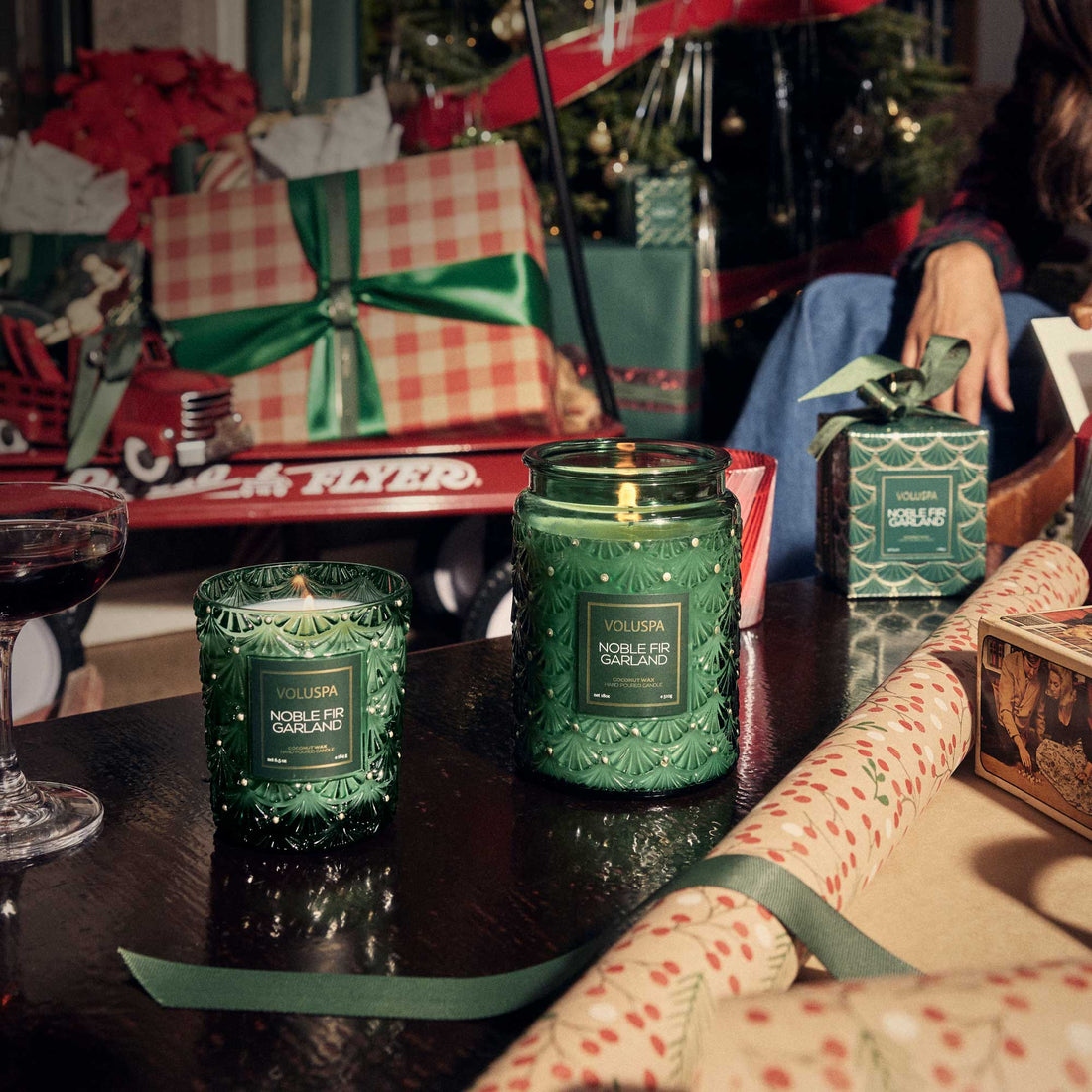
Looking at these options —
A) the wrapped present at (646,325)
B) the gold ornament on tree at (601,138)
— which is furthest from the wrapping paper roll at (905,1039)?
the gold ornament on tree at (601,138)

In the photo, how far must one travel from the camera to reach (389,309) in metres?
1.44

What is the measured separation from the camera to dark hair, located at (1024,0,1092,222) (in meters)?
1.30

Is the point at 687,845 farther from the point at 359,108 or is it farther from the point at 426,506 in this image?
the point at 359,108

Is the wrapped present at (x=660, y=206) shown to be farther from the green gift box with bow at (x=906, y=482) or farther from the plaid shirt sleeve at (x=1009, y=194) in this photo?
the green gift box with bow at (x=906, y=482)

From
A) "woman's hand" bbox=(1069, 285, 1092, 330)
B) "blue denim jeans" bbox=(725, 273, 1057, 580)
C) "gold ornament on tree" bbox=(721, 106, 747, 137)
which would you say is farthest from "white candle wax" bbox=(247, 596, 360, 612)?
"gold ornament on tree" bbox=(721, 106, 747, 137)

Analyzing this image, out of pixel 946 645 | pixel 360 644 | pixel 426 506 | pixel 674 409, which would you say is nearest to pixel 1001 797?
pixel 946 645

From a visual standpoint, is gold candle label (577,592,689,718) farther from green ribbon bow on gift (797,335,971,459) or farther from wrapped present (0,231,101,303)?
wrapped present (0,231,101,303)

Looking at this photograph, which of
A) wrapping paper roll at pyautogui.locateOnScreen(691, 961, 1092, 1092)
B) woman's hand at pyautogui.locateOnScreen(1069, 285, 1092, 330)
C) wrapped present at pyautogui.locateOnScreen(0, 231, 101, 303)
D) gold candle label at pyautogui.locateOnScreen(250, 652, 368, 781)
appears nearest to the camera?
wrapping paper roll at pyautogui.locateOnScreen(691, 961, 1092, 1092)

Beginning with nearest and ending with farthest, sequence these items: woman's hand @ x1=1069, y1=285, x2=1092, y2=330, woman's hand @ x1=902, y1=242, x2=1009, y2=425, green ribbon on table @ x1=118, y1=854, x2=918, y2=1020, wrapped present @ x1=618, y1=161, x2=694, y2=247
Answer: green ribbon on table @ x1=118, y1=854, x2=918, y2=1020 < woman's hand @ x1=1069, y1=285, x2=1092, y2=330 < woman's hand @ x1=902, y1=242, x2=1009, y2=425 < wrapped present @ x1=618, y1=161, x2=694, y2=247

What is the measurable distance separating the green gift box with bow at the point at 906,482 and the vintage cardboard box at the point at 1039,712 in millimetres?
363

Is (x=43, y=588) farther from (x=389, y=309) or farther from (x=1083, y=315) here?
(x=389, y=309)

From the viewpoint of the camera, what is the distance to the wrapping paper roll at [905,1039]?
9.9 inches

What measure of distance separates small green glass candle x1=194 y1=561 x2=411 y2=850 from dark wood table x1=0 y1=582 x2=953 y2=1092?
0.02 m

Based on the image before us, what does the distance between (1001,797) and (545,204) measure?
2636 mm
